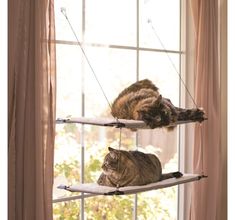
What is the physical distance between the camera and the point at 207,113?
9.79ft

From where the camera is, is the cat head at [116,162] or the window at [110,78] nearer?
the cat head at [116,162]

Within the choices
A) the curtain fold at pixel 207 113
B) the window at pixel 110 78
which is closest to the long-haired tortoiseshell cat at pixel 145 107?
the window at pixel 110 78

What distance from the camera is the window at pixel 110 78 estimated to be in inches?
109

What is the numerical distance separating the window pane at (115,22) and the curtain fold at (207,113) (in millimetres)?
451

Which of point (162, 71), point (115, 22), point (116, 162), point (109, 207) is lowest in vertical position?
point (109, 207)

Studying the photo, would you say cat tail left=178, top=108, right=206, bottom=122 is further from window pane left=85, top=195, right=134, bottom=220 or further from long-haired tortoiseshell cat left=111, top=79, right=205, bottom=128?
window pane left=85, top=195, right=134, bottom=220

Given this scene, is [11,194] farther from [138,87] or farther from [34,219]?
[138,87]

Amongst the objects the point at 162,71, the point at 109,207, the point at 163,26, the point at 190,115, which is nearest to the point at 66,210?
the point at 109,207

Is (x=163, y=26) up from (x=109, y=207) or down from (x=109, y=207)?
up

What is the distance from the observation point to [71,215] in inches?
113

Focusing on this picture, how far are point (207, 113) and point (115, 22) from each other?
940 mm

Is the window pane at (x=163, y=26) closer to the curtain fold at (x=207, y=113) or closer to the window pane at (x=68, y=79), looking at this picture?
the curtain fold at (x=207, y=113)

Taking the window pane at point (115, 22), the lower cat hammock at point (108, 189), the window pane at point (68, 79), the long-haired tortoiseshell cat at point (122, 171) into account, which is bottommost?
the lower cat hammock at point (108, 189)

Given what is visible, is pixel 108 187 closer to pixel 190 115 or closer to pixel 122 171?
pixel 122 171
